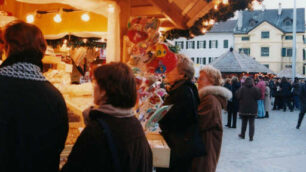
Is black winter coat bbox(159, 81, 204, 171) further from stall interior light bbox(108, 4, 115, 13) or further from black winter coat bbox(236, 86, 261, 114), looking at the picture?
black winter coat bbox(236, 86, 261, 114)

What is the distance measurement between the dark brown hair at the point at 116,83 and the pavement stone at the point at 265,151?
4675 millimetres

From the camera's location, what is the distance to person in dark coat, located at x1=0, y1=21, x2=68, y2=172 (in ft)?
5.75

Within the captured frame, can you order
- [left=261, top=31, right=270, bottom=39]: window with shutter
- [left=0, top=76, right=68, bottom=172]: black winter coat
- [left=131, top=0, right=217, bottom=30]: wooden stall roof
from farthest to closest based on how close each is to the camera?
[left=261, top=31, right=270, bottom=39]: window with shutter
[left=131, top=0, right=217, bottom=30]: wooden stall roof
[left=0, top=76, right=68, bottom=172]: black winter coat

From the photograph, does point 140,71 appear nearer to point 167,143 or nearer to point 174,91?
point 174,91

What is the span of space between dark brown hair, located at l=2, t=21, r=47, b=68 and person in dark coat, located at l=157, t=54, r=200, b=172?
1679mm

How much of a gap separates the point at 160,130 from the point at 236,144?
544 centimetres

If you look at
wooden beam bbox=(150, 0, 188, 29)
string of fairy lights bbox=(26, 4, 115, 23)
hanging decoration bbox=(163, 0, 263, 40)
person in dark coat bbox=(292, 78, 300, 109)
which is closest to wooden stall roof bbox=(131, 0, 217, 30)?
wooden beam bbox=(150, 0, 188, 29)

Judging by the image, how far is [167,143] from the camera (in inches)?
131

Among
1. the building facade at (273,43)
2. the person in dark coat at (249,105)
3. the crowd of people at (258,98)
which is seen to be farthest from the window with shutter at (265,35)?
the person in dark coat at (249,105)

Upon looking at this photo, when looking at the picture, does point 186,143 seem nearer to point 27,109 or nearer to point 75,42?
point 27,109

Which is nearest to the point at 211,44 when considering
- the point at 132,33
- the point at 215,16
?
the point at 215,16

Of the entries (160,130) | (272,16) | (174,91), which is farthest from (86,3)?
(272,16)

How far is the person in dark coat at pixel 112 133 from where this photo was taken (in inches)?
65.0

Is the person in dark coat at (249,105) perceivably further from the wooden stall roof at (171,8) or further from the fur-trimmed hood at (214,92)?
the fur-trimmed hood at (214,92)
